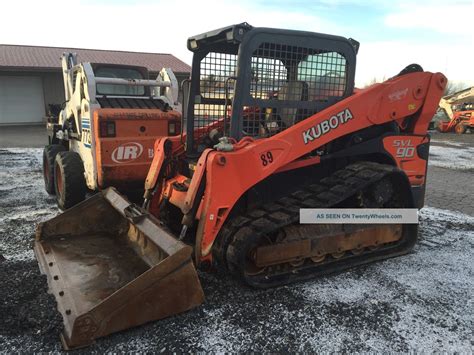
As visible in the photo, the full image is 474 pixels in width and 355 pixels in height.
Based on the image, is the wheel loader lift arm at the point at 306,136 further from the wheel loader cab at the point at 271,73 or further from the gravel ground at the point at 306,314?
the gravel ground at the point at 306,314

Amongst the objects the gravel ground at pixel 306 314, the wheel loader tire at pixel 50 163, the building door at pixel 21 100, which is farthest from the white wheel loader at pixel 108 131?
the building door at pixel 21 100

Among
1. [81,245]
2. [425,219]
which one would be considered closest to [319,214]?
[81,245]

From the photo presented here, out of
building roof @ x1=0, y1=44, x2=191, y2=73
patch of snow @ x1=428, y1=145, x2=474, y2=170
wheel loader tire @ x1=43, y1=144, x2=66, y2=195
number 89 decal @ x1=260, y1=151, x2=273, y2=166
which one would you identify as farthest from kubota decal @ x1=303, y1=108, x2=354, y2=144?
building roof @ x1=0, y1=44, x2=191, y2=73

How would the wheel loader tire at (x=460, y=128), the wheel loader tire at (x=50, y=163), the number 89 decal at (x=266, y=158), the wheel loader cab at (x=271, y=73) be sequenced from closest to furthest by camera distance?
the number 89 decal at (x=266, y=158) → the wheel loader cab at (x=271, y=73) → the wheel loader tire at (x=50, y=163) → the wheel loader tire at (x=460, y=128)

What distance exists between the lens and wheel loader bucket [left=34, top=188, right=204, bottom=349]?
263 centimetres

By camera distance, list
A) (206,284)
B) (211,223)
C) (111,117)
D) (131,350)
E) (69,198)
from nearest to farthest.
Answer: (131,350), (211,223), (206,284), (111,117), (69,198)

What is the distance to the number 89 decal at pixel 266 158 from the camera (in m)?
3.34

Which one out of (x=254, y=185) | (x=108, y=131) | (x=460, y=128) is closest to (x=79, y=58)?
(x=108, y=131)

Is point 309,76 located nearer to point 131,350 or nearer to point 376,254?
point 376,254

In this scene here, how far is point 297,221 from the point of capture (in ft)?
11.7

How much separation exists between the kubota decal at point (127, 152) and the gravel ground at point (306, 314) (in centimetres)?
152

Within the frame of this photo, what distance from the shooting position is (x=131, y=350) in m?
2.61

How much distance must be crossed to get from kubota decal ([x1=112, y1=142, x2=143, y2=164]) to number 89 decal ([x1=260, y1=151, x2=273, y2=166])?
253cm

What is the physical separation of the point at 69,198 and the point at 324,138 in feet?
11.9
